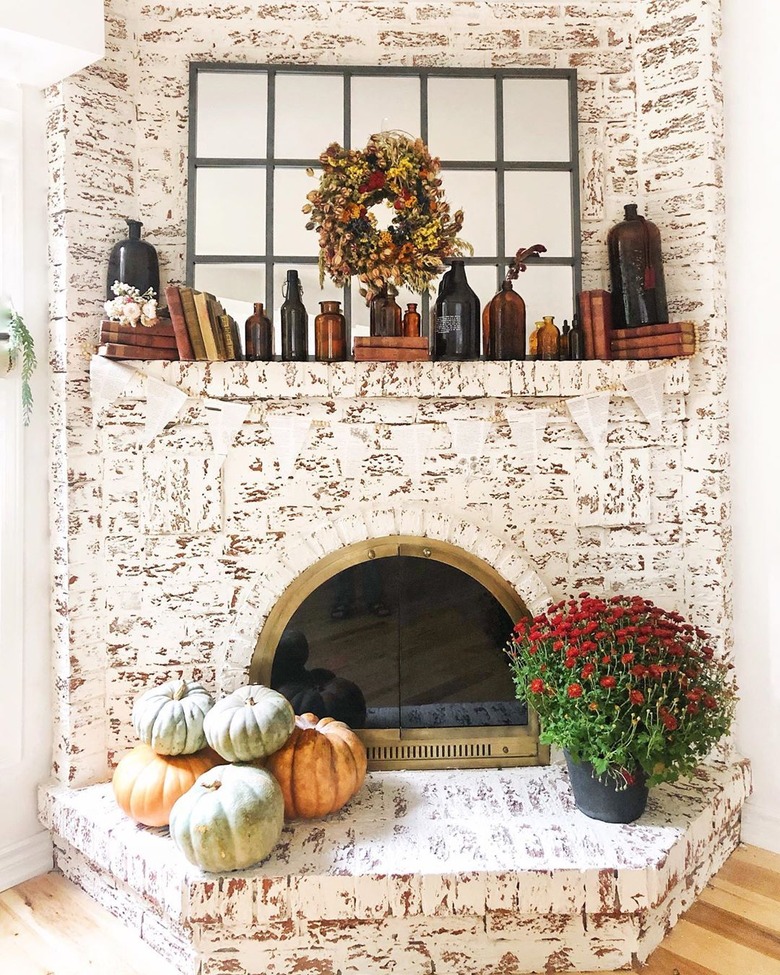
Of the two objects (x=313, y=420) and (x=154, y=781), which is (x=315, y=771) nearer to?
(x=154, y=781)

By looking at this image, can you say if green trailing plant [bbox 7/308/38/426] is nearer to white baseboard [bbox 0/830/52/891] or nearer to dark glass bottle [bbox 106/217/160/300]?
dark glass bottle [bbox 106/217/160/300]

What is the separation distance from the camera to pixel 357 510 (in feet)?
7.92

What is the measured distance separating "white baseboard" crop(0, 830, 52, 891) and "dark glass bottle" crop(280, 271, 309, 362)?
69.8 inches

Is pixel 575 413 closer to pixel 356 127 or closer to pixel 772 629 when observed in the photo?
pixel 772 629

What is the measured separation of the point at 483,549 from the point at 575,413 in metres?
0.55

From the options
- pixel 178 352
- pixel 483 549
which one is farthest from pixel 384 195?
pixel 483 549

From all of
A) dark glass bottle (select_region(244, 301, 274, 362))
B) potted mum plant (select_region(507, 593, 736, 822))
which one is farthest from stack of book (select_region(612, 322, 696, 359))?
dark glass bottle (select_region(244, 301, 274, 362))

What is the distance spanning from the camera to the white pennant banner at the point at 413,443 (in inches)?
94.7

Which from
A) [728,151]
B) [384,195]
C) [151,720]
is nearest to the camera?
[151,720]

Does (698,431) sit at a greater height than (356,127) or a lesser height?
lesser

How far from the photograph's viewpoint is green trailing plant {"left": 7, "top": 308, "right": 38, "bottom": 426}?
2.27 metres

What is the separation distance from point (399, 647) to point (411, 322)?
1.09 m

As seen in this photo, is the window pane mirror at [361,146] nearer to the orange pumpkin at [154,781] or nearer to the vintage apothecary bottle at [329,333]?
the vintage apothecary bottle at [329,333]

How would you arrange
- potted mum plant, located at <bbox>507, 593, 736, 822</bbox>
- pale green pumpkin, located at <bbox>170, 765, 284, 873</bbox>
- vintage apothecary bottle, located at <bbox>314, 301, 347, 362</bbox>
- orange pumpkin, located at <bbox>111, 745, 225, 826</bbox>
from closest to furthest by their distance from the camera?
pale green pumpkin, located at <bbox>170, 765, 284, 873</bbox>, potted mum plant, located at <bbox>507, 593, 736, 822</bbox>, orange pumpkin, located at <bbox>111, 745, 225, 826</bbox>, vintage apothecary bottle, located at <bbox>314, 301, 347, 362</bbox>
